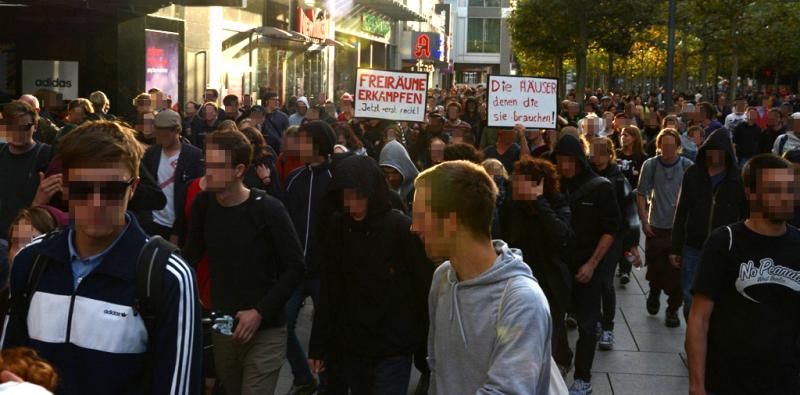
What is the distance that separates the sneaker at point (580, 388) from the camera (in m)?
7.18

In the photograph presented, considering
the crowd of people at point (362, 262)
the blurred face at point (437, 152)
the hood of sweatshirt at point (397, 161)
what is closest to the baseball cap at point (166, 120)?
the crowd of people at point (362, 262)

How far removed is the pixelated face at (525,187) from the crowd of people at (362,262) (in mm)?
14

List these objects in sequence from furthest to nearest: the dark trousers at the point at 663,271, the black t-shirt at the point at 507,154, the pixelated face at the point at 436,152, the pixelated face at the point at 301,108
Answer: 1. the pixelated face at the point at 301,108
2. the black t-shirt at the point at 507,154
3. the pixelated face at the point at 436,152
4. the dark trousers at the point at 663,271

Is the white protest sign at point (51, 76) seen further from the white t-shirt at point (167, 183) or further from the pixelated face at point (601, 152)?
the pixelated face at point (601, 152)

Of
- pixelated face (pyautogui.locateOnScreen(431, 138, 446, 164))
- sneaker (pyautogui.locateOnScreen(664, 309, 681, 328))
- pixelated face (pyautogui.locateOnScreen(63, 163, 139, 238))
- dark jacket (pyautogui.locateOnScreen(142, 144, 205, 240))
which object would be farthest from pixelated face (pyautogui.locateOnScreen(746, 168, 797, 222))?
sneaker (pyautogui.locateOnScreen(664, 309, 681, 328))

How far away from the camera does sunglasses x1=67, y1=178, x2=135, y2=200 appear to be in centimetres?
290

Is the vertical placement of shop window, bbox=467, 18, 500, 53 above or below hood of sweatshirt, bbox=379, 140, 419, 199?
above

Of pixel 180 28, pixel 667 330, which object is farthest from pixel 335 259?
pixel 180 28

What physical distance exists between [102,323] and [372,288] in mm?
2241

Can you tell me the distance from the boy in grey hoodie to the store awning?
43652 millimetres

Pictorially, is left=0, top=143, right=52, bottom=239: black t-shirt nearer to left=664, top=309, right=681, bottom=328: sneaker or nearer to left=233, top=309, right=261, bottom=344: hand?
left=233, top=309, right=261, bottom=344: hand

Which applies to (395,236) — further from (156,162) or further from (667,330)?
(667,330)

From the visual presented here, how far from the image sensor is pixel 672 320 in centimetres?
955

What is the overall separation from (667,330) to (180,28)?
16668mm
